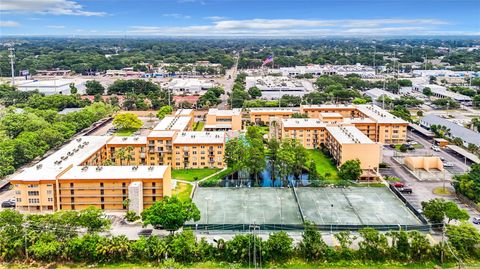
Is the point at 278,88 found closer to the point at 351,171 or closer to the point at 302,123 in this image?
the point at 302,123

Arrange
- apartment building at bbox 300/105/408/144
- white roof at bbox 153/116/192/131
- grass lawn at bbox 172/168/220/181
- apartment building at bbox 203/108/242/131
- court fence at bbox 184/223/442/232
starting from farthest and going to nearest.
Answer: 1. apartment building at bbox 203/108/242/131
2. apartment building at bbox 300/105/408/144
3. white roof at bbox 153/116/192/131
4. grass lawn at bbox 172/168/220/181
5. court fence at bbox 184/223/442/232

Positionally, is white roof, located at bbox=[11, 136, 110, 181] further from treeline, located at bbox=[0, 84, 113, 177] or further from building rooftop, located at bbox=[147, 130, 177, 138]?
treeline, located at bbox=[0, 84, 113, 177]

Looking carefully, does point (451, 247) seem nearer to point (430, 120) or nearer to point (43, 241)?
point (43, 241)

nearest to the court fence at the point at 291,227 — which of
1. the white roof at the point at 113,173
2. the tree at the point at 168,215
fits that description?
the tree at the point at 168,215

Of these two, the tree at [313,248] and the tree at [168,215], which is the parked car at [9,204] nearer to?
the tree at [168,215]

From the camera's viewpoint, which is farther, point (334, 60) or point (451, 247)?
point (334, 60)

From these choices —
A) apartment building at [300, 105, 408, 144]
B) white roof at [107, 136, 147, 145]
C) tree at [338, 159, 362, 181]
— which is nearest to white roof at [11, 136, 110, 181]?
white roof at [107, 136, 147, 145]

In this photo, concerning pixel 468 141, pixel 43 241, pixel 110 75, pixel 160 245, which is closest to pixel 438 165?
pixel 468 141
